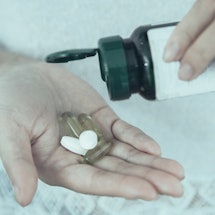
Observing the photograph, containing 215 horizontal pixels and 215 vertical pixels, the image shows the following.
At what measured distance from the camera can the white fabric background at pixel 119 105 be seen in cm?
77

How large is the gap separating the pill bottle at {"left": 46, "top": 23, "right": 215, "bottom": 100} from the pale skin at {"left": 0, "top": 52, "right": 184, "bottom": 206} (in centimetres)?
7

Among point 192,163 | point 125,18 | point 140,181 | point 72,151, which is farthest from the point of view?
point 192,163

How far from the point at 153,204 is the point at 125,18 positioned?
291mm

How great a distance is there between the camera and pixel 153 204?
81 centimetres

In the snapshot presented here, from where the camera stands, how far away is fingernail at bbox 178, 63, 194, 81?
1.70 ft

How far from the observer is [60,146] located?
623 millimetres

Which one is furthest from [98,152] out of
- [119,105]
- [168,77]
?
[119,105]

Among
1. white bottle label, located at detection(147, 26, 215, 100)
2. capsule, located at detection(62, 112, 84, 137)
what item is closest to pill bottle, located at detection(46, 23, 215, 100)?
white bottle label, located at detection(147, 26, 215, 100)

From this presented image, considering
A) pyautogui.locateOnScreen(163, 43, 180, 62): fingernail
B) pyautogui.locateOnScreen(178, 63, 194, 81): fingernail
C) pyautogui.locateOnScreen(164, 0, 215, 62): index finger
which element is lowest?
pyautogui.locateOnScreen(178, 63, 194, 81): fingernail

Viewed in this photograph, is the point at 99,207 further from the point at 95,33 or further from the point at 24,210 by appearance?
the point at 95,33

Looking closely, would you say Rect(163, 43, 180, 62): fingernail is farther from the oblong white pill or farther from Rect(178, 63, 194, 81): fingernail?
the oblong white pill

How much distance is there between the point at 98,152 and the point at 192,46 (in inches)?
6.9

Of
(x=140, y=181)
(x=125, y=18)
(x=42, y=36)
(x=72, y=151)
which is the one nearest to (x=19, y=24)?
(x=42, y=36)

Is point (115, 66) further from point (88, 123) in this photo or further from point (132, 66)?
point (88, 123)
